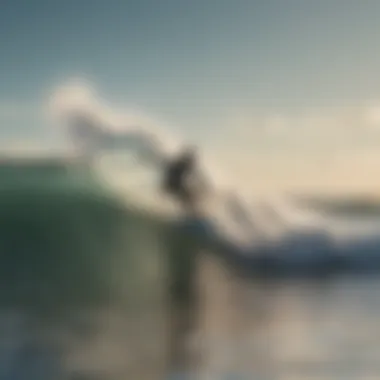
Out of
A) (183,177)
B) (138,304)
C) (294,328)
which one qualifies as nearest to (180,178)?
(183,177)

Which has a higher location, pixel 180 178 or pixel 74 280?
pixel 180 178

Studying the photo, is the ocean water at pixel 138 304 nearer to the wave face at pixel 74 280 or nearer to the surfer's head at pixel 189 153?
the wave face at pixel 74 280

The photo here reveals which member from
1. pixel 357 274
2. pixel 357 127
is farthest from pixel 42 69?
pixel 357 274

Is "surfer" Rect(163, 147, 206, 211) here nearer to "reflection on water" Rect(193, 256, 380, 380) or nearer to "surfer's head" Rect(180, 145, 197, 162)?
"surfer's head" Rect(180, 145, 197, 162)

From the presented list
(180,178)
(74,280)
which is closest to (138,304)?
(74,280)

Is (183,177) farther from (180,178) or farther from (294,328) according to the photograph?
(294,328)

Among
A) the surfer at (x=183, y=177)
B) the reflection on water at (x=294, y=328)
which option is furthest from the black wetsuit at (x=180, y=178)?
the reflection on water at (x=294, y=328)

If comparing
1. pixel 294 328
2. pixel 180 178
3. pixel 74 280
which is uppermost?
pixel 180 178

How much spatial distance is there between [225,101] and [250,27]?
6.7 inches

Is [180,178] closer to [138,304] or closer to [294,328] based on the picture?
[138,304]

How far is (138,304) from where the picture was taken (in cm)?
157

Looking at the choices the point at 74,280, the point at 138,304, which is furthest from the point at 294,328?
the point at 74,280

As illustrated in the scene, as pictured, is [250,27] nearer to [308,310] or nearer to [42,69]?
[42,69]

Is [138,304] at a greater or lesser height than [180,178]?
lesser
